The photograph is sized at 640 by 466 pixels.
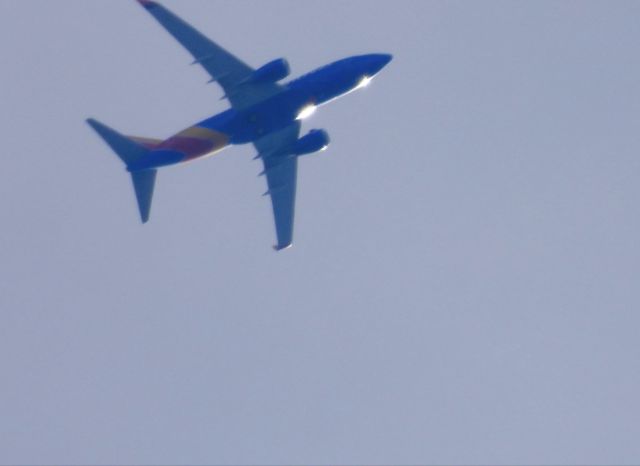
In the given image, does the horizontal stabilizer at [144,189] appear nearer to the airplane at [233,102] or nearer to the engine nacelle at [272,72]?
the airplane at [233,102]

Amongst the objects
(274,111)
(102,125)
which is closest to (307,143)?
(274,111)

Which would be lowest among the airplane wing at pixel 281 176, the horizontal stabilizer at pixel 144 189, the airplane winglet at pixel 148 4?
the horizontal stabilizer at pixel 144 189

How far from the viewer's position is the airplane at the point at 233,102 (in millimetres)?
113250

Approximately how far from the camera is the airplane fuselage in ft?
376

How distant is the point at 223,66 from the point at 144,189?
346 inches

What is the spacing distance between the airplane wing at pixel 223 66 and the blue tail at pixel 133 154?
6216mm

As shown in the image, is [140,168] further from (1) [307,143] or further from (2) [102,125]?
(1) [307,143]

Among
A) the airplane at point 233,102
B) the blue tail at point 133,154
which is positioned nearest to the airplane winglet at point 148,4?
the airplane at point 233,102

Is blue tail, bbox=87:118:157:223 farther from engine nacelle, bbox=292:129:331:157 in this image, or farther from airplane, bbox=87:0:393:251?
engine nacelle, bbox=292:129:331:157

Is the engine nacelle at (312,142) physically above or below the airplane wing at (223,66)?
below

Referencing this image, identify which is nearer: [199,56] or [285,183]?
[199,56]

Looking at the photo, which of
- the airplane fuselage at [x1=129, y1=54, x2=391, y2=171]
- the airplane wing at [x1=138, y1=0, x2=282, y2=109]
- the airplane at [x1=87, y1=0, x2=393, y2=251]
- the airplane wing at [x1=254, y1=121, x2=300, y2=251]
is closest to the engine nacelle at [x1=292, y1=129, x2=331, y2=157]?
the airplane wing at [x1=254, y1=121, x2=300, y2=251]

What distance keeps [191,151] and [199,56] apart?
574 centimetres

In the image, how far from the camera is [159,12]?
112 meters
